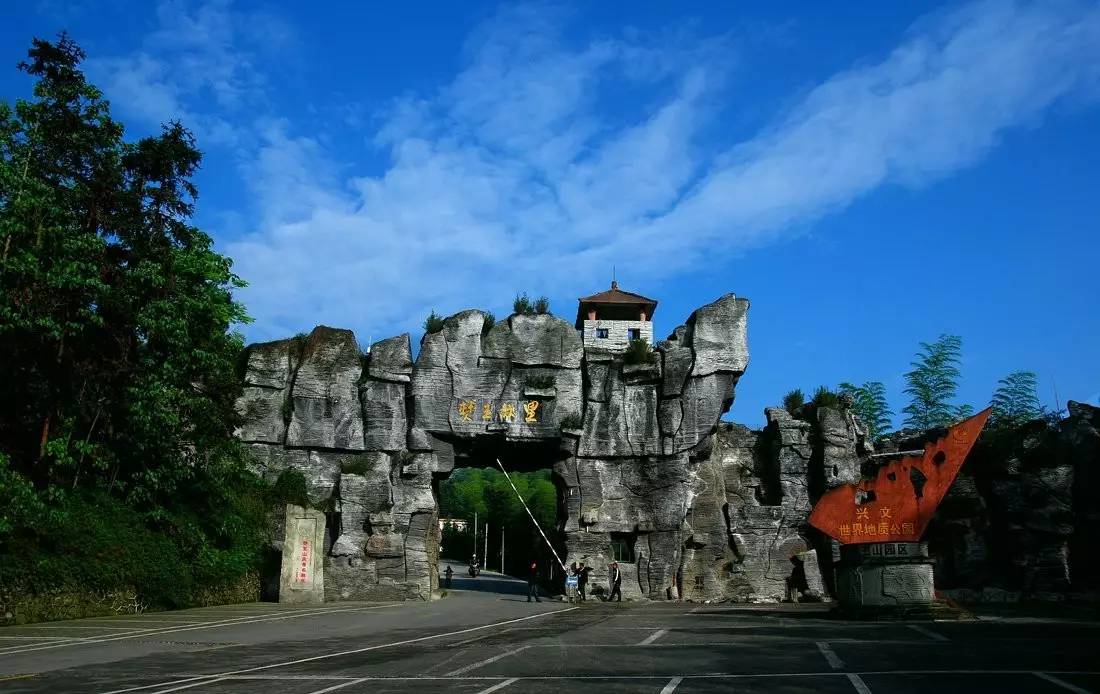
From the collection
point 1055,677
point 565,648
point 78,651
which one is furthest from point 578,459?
point 1055,677

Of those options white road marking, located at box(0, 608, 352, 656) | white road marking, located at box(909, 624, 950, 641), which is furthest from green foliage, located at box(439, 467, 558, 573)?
white road marking, located at box(909, 624, 950, 641)

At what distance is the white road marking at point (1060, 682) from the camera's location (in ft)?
23.1

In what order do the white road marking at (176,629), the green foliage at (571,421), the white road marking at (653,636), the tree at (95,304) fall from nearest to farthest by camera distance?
the white road marking at (176,629) < the white road marking at (653,636) < the tree at (95,304) < the green foliage at (571,421)

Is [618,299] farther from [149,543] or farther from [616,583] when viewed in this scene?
[149,543]

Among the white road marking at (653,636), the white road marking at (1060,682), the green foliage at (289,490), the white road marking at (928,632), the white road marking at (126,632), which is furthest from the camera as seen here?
the green foliage at (289,490)

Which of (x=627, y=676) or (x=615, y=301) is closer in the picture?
(x=627, y=676)

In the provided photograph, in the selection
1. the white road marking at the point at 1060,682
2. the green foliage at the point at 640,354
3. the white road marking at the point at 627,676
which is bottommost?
the white road marking at the point at 627,676

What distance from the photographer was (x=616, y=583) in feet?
85.9

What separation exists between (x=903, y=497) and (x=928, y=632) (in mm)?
4744

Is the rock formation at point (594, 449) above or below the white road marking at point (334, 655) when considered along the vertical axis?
above

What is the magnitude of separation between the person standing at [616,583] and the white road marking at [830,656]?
1481 cm

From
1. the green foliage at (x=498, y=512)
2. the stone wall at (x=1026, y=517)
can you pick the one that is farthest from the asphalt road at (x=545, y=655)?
the green foliage at (x=498, y=512)

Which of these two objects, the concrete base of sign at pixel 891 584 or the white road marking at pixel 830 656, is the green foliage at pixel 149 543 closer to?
the white road marking at pixel 830 656

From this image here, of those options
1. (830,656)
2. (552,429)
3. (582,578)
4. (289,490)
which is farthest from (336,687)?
(552,429)
